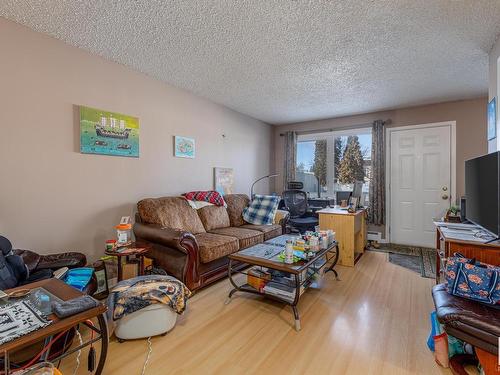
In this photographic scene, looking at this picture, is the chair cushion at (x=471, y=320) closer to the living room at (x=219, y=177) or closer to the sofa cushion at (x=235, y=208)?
the living room at (x=219, y=177)

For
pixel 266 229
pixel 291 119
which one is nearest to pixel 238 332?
pixel 266 229

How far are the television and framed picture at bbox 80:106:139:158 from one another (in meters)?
3.38

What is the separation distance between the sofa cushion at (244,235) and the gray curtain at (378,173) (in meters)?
2.41

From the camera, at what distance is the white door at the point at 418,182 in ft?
13.4

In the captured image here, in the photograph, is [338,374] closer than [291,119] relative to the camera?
Yes

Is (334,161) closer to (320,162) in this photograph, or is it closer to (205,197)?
(320,162)

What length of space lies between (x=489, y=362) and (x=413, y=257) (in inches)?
110

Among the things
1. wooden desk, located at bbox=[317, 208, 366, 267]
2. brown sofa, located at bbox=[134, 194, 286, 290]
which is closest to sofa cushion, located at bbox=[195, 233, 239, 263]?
brown sofa, located at bbox=[134, 194, 286, 290]

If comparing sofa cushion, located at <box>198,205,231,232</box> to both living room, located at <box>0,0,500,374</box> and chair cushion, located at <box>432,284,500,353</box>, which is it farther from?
chair cushion, located at <box>432,284,500,353</box>

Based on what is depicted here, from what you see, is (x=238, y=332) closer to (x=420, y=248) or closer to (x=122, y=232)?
(x=122, y=232)

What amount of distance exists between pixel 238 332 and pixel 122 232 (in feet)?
4.76

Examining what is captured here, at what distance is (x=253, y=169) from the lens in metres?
5.14

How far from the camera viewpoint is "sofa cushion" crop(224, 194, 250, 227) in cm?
390

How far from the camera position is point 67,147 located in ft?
7.97
